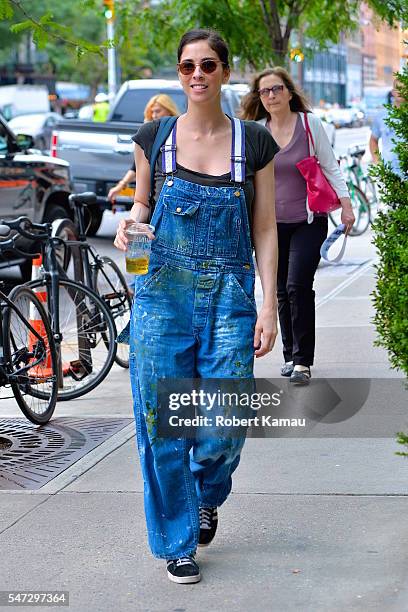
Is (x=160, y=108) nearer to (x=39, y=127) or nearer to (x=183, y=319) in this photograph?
(x=183, y=319)

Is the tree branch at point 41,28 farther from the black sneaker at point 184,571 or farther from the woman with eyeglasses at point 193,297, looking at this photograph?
the black sneaker at point 184,571

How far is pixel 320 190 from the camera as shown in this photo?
7555 mm

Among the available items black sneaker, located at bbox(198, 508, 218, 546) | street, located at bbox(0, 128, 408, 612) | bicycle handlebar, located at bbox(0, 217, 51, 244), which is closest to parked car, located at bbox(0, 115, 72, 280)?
bicycle handlebar, located at bbox(0, 217, 51, 244)

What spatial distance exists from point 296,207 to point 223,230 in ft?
11.1

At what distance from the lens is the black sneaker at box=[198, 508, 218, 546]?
467 cm

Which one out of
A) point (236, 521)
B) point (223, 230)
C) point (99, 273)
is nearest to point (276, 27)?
point (99, 273)

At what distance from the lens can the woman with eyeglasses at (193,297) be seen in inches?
171

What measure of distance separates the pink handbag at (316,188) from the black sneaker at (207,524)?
10.8ft

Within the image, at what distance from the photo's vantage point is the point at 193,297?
438cm

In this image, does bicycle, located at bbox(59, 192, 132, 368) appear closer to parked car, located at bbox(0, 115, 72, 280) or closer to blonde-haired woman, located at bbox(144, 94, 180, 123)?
blonde-haired woman, located at bbox(144, 94, 180, 123)

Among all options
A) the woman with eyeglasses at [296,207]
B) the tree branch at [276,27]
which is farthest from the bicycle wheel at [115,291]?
the tree branch at [276,27]

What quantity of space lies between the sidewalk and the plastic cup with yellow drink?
1.12m

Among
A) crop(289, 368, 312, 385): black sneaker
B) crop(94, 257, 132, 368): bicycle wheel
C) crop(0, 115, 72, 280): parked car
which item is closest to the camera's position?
crop(289, 368, 312, 385): black sneaker

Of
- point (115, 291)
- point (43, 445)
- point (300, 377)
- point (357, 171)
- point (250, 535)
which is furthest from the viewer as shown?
point (357, 171)
